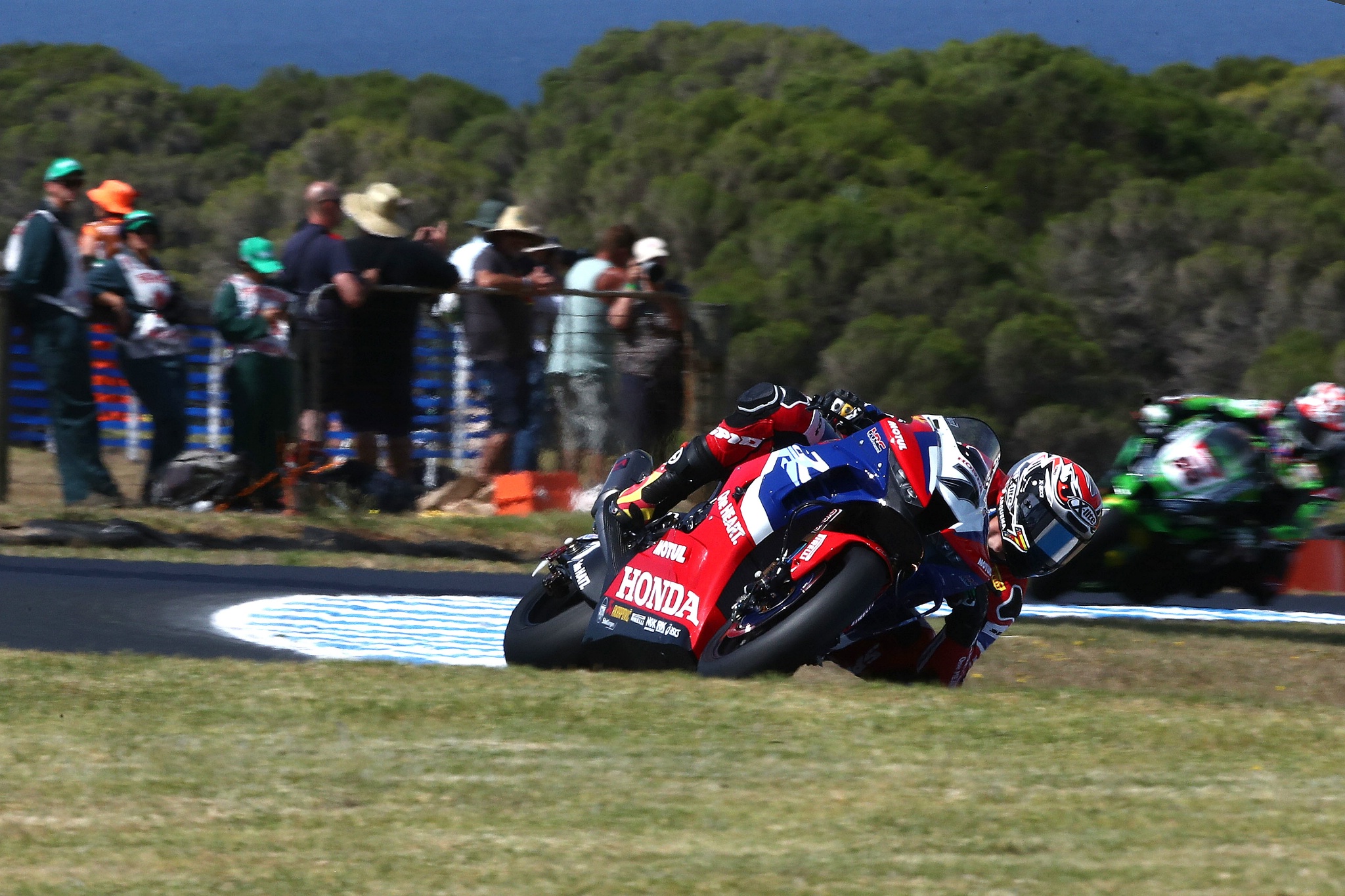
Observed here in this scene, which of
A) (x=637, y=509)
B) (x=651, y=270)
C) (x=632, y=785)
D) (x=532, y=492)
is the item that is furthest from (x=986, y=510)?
(x=651, y=270)

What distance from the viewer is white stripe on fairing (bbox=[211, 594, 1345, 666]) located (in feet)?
22.4

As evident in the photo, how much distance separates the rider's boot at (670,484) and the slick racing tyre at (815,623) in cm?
69

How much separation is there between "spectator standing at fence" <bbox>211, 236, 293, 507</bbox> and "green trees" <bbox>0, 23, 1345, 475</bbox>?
49.0ft

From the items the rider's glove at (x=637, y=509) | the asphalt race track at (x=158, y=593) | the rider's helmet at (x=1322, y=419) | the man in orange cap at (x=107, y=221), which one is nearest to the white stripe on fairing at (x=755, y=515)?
the rider's glove at (x=637, y=509)

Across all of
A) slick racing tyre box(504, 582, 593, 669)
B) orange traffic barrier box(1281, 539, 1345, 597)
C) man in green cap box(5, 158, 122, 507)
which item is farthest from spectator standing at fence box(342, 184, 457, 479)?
orange traffic barrier box(1281, 539, 1345, 597)

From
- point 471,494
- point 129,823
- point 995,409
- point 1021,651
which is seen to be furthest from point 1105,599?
point 995,409

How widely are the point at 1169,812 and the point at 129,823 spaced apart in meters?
2.16

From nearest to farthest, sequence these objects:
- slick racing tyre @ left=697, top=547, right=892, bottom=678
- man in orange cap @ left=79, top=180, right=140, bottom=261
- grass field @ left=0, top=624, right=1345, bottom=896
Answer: grass field @ left=0, top=624, right=1345, bottom=896 → slick racing tyre @ left=697, top=547, right=892, bottom=678 → man in orange cap @ left=79, top=180, right=140, bottom=261

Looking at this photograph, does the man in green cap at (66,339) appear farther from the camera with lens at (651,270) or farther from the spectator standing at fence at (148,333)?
the camera with lens at (651,270)

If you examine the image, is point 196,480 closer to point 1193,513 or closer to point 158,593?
point 158,593

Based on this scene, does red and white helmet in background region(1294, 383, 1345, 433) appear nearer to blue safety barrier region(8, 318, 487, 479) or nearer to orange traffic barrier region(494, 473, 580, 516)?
orange traffic barrier region(494, 473, 580, 516)

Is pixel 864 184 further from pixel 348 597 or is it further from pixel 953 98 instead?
pixel 348 597

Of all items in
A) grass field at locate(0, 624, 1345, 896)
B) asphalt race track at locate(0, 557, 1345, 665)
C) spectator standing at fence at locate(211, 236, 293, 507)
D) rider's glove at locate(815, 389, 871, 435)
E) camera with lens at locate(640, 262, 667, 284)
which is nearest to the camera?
grass field at locate(0, 624, 1345, 896)

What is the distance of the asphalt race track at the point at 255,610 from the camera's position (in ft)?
21.8
